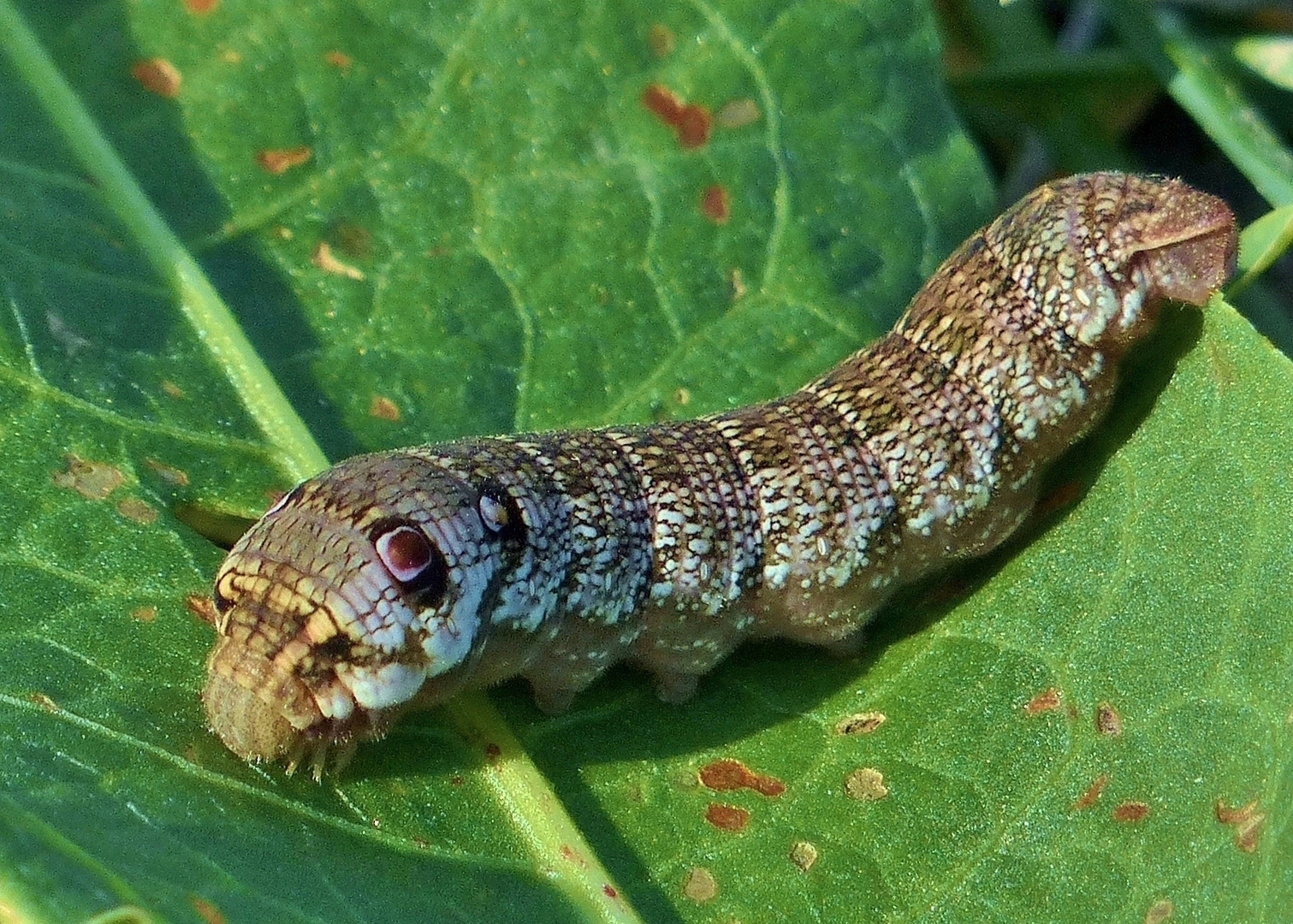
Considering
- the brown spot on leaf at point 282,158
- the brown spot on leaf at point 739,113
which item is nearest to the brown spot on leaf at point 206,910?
the brown spot on leaf at point 282,158

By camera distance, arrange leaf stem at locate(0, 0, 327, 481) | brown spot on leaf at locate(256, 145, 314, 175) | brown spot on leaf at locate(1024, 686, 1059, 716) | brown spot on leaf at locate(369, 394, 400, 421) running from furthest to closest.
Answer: brown spot on leaf at locate(256, 145, 314, 175)
brown spot on leaf at locate(369, 394, 400, 421)
leaf stem at locate(0, 0, 327, 481)
brown spot on leaf at locate(1024, 686, 1059, 716)

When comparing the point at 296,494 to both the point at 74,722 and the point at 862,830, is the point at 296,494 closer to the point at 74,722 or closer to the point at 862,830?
the point at 74,722

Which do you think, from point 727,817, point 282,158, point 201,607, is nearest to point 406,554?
point 201,607

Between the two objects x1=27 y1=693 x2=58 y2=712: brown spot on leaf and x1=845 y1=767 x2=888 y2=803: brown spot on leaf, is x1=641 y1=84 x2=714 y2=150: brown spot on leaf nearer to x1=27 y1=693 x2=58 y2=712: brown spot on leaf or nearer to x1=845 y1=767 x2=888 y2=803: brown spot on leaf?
x1=845 y1=767 x2=888 y2=803: brown spot on leaf

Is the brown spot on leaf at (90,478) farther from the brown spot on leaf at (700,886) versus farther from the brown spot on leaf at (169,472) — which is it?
the brown spot on leaf at (700,886)

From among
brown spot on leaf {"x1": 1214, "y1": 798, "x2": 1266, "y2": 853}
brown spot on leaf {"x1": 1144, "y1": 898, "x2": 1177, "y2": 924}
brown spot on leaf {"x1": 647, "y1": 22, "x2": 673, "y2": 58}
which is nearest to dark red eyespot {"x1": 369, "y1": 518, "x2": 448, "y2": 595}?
brown spot on leaf {"x1": 1144, "y1": 898, "x2": 1177, "y2": 924}
